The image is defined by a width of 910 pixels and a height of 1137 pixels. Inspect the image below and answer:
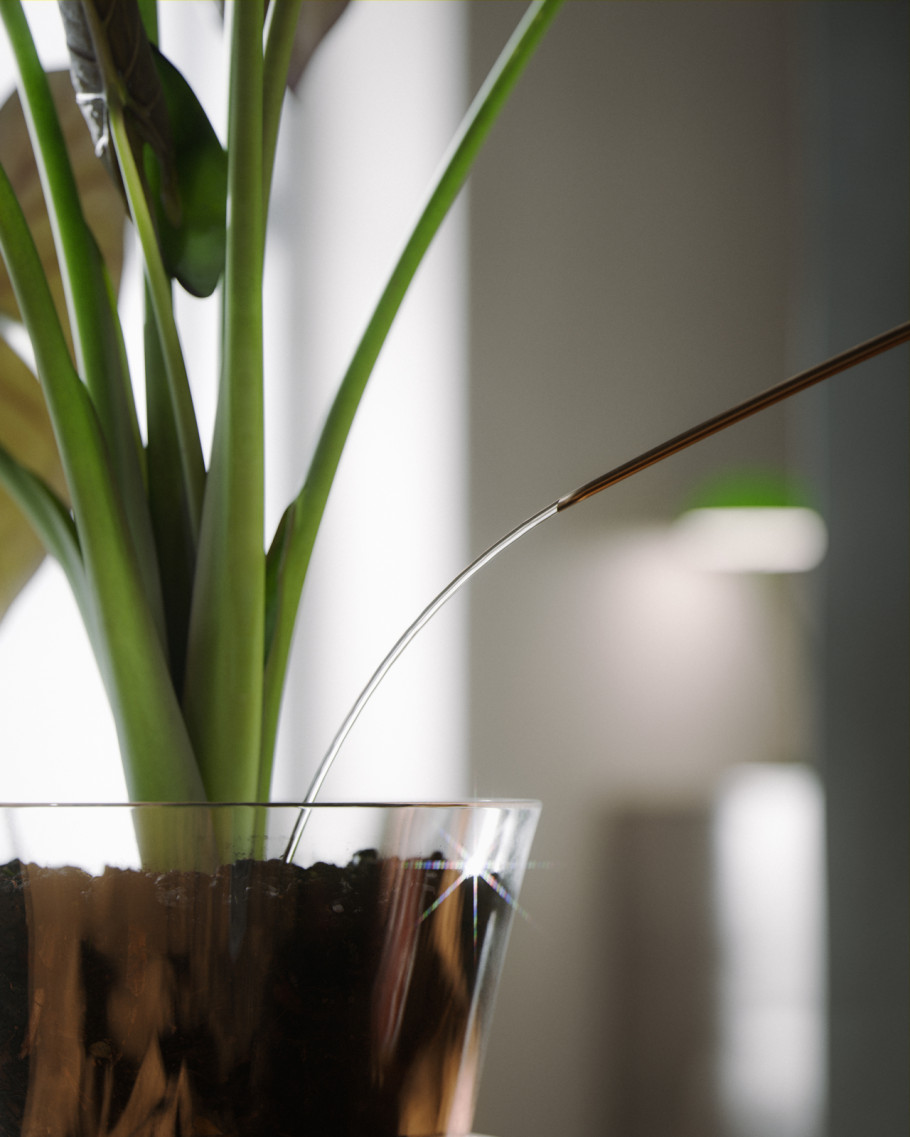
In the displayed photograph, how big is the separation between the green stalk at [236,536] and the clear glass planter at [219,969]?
0.13 feet

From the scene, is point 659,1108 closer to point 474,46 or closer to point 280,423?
point 280,423

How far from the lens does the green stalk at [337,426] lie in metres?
0.29

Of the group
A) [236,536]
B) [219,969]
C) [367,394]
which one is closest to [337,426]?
[236,536]

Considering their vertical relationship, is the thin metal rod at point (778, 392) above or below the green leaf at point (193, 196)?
below

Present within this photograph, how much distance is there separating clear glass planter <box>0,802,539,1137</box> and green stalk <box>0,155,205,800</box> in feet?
0.09

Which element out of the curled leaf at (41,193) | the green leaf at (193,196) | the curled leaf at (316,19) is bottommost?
the green leaf at (193,196)

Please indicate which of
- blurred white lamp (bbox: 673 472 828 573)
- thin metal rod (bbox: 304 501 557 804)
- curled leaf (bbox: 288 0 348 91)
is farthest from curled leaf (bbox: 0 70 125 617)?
blurred white lamp (bbox: 673 472 828 573)

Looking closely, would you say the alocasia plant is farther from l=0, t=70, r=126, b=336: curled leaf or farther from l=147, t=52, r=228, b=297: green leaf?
l=0, t=70, r=126, b=336: curled leaf

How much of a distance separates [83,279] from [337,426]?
90mm

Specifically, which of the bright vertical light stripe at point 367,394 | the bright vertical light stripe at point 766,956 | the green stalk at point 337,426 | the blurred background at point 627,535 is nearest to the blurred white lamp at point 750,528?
the blurred background at point 627,535

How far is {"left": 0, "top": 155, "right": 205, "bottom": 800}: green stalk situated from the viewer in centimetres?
24

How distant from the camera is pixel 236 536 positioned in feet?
0.85

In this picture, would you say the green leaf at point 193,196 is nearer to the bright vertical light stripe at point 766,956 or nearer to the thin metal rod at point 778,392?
the thin metal rod at point 778,392

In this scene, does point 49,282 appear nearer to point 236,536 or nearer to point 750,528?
point 236,536
